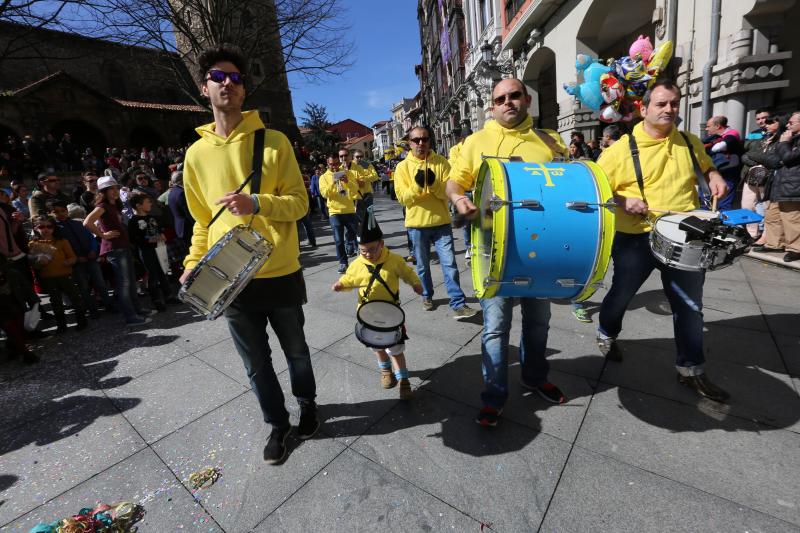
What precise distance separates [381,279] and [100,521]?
208 centimetres

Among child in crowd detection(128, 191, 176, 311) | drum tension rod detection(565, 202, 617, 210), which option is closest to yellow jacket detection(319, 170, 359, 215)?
child in crowd detection(128, 191, 176, 311)

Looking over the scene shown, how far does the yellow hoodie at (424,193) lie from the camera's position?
14.1 feet

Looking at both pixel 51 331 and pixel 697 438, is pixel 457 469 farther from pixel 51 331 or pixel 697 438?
pixel 51 331

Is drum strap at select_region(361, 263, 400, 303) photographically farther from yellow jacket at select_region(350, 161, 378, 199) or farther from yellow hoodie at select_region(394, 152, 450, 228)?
yellow jacket at select_region(350, 161, 378, 199)

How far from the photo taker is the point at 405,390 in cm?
280

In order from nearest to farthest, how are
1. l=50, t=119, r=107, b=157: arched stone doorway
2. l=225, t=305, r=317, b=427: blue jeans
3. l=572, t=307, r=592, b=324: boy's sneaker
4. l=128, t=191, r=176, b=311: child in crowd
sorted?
l=225, t=305, r=317, b=427: blue jeans < l=572, t=307, r=592, b=324: boy's sneaker < l=128, t=191, r=176, b=311: child in crowd < l=50, t=119, r=107, b=157: arched stone doorway

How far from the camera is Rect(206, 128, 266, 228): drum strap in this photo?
6.33 feet

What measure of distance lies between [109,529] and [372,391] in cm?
169

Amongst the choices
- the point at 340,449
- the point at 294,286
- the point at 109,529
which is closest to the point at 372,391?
the point at 340,449

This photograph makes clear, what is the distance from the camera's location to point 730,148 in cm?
595

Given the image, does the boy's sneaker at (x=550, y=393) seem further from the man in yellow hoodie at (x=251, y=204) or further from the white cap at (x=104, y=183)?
the white cap at (x=104, y=183)

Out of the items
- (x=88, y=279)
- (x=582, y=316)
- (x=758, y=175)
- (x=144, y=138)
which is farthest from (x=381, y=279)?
(x=144, y=138)

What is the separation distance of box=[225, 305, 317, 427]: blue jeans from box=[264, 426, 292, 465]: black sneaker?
4cm

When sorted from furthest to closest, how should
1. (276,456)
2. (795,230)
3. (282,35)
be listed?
1. (282,35)
2. (795,230)
3. (276,456)
